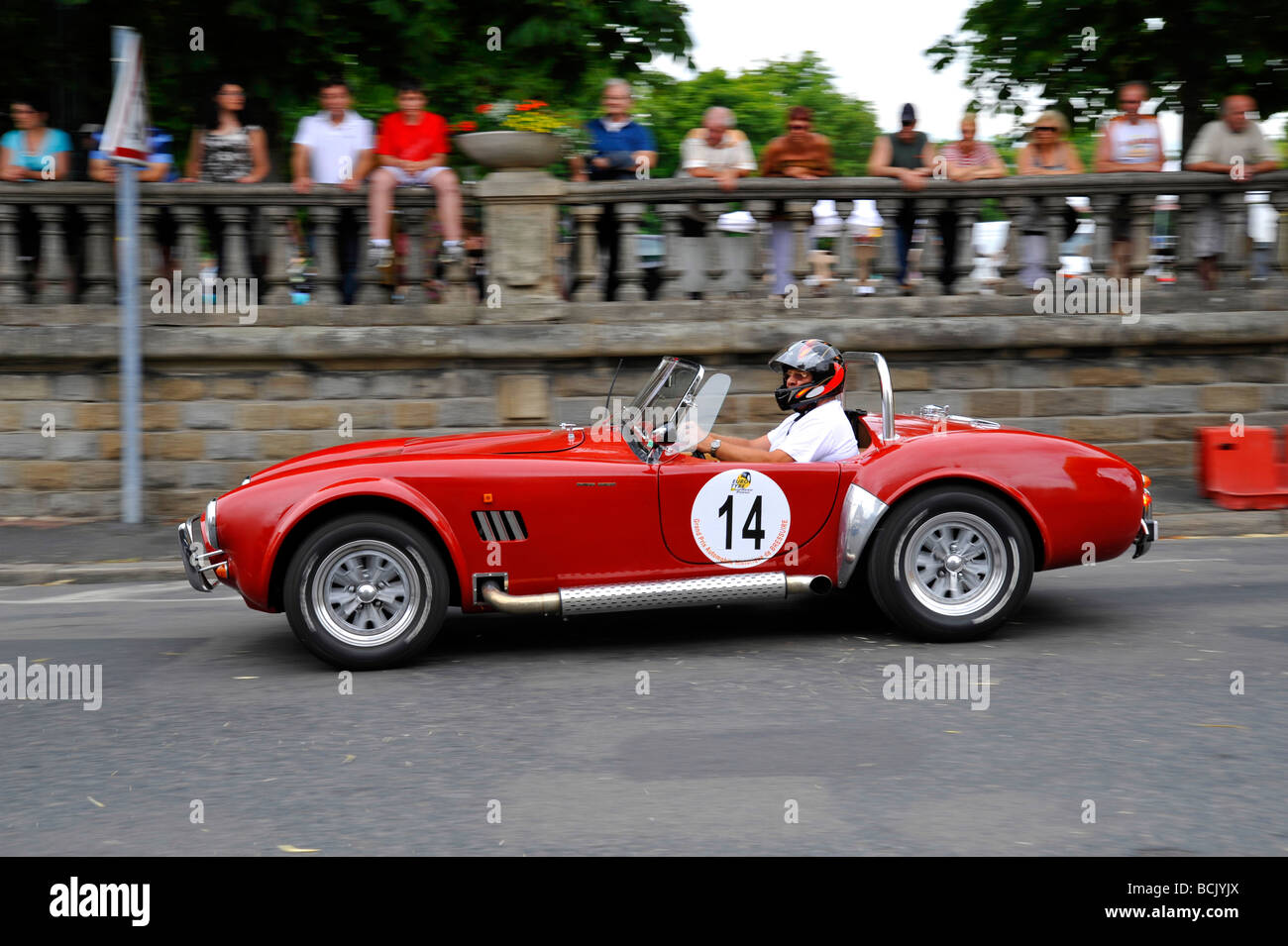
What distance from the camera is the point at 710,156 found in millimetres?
11602

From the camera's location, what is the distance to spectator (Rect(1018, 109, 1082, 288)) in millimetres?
11867

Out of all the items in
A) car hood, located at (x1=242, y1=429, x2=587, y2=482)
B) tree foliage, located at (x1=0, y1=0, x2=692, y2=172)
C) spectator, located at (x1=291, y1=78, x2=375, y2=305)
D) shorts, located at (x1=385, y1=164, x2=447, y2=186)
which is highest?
tree foliage, located at (x1=0, y1=0, x2=692, y2=172)

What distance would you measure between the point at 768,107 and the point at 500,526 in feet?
167

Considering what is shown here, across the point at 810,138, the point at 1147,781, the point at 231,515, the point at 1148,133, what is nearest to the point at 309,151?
the point at 810,138

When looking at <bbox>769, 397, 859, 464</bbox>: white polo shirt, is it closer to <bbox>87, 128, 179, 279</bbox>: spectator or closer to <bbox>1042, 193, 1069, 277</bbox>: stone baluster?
<bbox>1042, 193, 1069, 277</bbox>: stone baluster

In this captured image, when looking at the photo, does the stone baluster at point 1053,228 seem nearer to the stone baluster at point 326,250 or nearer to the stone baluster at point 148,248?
the stone baluster at point 326,250

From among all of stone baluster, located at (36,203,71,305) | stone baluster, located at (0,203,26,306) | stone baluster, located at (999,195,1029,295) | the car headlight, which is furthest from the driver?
stone baluster, located at (0,203,26,306)

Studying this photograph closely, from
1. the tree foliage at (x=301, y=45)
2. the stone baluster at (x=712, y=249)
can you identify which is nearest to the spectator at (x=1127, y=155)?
the stone baluster at (x=712, y=249)

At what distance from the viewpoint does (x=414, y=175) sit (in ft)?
37.5

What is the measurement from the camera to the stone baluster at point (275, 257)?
11.6 metres

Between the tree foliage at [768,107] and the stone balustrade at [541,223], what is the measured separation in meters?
32.1

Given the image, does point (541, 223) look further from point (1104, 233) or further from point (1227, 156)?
point (1227, 156)

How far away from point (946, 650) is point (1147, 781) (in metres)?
1.86

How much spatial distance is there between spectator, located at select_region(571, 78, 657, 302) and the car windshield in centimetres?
506
